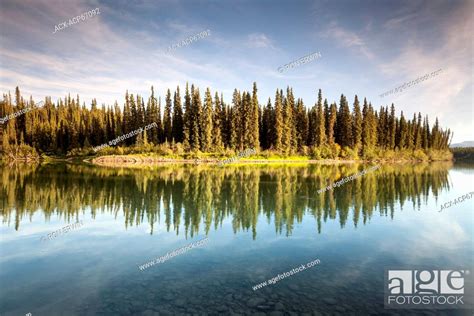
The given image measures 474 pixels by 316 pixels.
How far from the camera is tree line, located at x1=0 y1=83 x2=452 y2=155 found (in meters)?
89.8

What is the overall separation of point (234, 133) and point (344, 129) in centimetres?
3836

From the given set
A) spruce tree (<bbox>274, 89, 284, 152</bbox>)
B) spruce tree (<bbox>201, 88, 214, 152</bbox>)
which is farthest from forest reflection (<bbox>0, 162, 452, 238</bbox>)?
spruce tree (<bbox>274, 89, 284, 152</bbox>)

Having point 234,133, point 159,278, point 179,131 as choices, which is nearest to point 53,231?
point 159,278

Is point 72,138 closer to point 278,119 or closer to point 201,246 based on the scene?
point 278,119

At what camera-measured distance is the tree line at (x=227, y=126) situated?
8981 cm

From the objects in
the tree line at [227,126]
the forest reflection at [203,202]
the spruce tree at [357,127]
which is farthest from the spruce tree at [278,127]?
the forest reflection at [203,202]

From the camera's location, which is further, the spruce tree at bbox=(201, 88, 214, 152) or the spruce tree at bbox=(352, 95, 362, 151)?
the spruce tree at bbox=(352, 95, 362, 151)

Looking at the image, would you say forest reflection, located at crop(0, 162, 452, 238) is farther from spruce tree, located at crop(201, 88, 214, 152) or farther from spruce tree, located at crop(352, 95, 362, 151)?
spruce tree, located at crop(352, 95, 362, 151)

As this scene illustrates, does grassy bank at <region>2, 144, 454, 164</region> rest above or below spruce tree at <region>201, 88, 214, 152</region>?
below

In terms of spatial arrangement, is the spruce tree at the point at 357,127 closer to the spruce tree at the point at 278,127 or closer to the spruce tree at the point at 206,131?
the spruce tree at the point at 278,127

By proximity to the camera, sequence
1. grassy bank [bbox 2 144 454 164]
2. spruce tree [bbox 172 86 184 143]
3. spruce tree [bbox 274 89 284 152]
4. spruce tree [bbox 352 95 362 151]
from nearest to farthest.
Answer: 1. grassy bank [bbox 2 144 454 164]
2. spruce tree [bbox 274 89 284 152]
3. spruce tree [bbox 172 86 184 143]
4. spruce tree [bbox 352 95 362 151]

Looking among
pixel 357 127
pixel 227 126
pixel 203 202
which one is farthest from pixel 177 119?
pixel 203 202

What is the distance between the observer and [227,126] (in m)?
95.6

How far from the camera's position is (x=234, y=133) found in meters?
89.6
